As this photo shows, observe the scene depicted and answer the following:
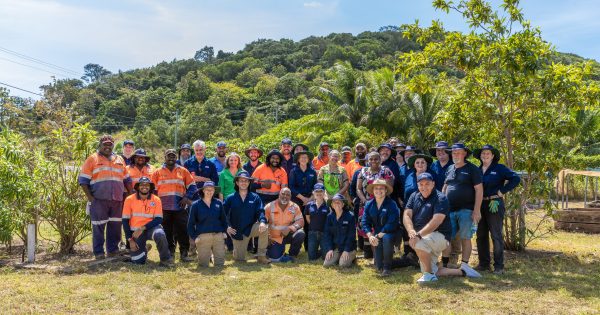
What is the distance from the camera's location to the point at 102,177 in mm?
8312

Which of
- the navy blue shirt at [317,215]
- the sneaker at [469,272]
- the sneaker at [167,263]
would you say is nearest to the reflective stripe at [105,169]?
the sneaker at [167,263]

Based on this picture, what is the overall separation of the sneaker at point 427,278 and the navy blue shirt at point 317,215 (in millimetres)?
2338

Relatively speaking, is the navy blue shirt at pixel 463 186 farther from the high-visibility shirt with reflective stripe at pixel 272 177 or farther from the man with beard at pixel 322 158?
the man with beard at pixel 322 158

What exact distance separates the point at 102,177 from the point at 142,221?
1002 mm

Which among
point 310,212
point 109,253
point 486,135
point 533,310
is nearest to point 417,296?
point 533,310

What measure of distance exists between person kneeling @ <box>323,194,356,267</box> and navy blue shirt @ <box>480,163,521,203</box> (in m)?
2.10

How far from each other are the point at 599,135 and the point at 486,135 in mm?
26304

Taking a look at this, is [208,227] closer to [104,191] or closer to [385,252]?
[104,191]

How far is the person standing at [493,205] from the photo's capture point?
7555 mm

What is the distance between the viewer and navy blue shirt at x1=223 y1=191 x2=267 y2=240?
28.7ft

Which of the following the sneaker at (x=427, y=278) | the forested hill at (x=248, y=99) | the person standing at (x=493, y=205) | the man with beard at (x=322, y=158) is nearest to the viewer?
the sneaker at (x=427, y=278)

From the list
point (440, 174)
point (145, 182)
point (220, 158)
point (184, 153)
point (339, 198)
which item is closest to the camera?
point (440, 174)

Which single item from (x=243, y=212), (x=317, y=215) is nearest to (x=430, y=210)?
(x=317, y=215)

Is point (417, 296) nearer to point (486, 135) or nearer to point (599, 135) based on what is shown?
point (486, 135)
